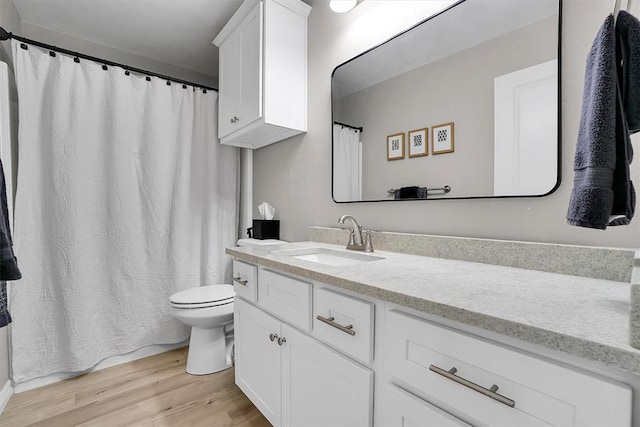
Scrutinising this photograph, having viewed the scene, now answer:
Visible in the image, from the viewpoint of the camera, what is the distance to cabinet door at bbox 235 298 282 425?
1.21 meters

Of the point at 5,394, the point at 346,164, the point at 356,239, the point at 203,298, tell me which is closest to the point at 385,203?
the point at 356,239

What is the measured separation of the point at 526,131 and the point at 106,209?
2423 mm

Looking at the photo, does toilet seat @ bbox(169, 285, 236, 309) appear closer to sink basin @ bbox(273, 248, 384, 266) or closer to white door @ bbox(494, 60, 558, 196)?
sink basin @ bbox(273, 248, 384, 266)

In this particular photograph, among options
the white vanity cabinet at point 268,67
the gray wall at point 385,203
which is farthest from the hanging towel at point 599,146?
the white vanity cabinet at point 268,67

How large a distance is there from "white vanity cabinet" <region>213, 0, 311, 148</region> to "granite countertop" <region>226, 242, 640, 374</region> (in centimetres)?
108

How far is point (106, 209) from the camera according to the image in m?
2.03

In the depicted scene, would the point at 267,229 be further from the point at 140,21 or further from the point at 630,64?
the point at 630,64

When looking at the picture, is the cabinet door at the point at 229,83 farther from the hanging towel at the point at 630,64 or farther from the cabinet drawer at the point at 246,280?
the hanging towel at the point at 630,64

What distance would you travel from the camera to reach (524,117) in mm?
1013

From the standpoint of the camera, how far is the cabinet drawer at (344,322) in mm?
805

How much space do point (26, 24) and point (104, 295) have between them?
77.8 inches

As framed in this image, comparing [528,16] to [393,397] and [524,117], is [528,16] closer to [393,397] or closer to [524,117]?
[524,117]

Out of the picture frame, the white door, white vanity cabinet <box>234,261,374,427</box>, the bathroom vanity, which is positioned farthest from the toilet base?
the white door

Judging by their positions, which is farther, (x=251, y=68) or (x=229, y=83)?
(x=229, y=83)
